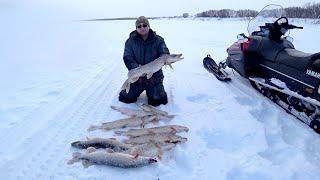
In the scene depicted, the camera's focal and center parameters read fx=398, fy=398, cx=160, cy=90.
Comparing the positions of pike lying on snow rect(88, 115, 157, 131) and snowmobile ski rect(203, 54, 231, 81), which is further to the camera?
snowmobile ski rect(203, 54, 231, 81)

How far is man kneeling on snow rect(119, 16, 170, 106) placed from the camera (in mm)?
6336

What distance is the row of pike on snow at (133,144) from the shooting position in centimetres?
411

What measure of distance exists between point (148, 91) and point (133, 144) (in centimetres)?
179

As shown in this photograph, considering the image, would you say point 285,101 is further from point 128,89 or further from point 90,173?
point 90,173

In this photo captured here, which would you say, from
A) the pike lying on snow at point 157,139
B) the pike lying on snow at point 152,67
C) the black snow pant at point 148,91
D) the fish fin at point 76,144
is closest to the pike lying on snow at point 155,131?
the pike lying on snow at point 157,139

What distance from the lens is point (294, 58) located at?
580 centimetres

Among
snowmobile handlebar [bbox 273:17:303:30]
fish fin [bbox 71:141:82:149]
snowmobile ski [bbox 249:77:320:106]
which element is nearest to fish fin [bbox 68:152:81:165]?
fish fin [bbox 71:141:82:149]

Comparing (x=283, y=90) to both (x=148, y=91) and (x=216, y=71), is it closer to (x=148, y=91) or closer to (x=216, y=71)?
(x=148, y=91)

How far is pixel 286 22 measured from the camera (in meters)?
6.93

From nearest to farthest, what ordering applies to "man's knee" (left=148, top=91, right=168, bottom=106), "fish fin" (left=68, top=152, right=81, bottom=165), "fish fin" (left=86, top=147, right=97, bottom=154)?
"fish fin" (left=68, top=152, right=81, bottom=165), "fish fin" (left=86, top=147, right=97, bottom=154), "man's knee" (left=148, top=91, right=168, bottom=106)

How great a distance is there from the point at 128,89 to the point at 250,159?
236 centimetres

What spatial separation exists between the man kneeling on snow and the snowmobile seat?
1.80 metres

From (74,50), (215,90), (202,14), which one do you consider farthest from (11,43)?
(202,14)

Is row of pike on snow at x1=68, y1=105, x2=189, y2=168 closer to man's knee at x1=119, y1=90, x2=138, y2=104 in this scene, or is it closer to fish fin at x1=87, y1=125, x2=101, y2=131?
fish fin at x1=87, y1=125, x2=101, y2=131
